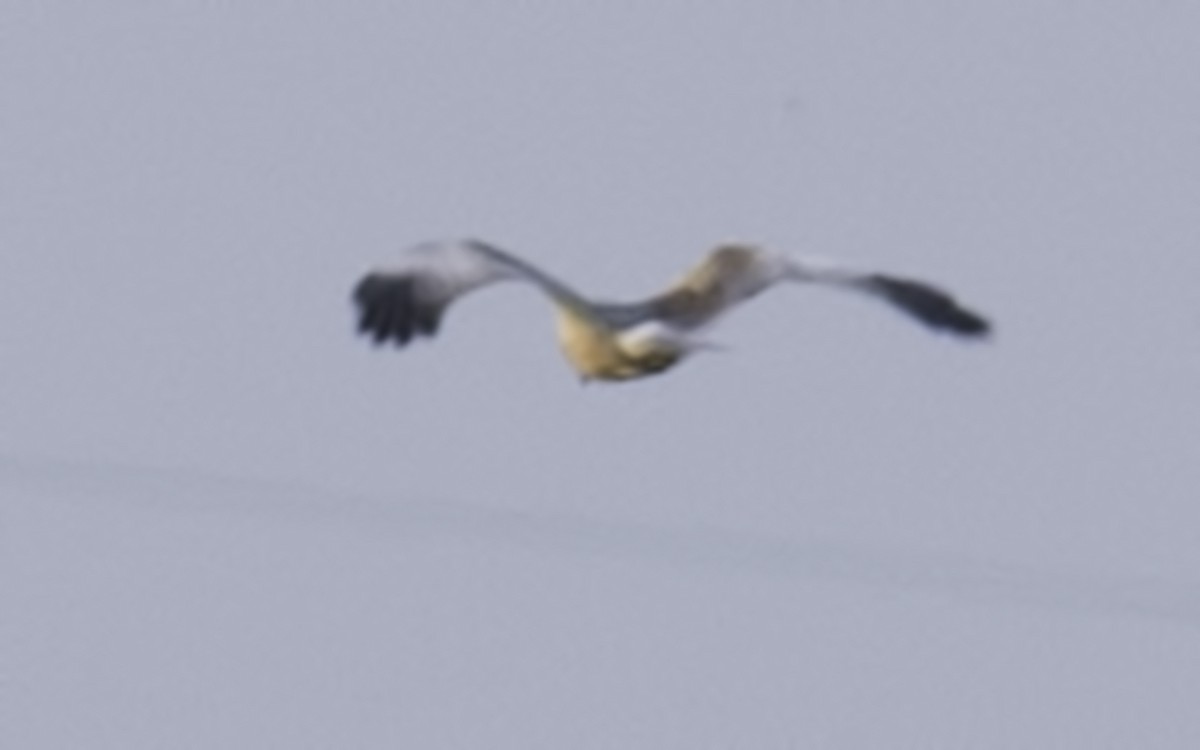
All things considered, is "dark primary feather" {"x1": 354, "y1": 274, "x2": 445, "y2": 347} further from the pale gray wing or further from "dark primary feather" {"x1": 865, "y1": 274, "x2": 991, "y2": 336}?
"dark primary feather" {"x1": 865, "y1": 274, "x2": 991, "y2": 336}

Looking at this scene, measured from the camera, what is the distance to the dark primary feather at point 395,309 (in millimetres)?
29562

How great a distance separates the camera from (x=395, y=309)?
97.3 ft

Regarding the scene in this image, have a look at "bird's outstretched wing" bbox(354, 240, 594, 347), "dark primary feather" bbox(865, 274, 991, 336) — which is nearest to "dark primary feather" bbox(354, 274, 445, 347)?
"bird's outstretched wing" bbox(354, 240, 594, 347)

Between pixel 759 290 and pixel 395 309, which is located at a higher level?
pixel 759 290

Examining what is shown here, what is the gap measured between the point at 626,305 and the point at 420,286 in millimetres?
649

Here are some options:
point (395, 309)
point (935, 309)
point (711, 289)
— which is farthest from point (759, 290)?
point (395, 309)

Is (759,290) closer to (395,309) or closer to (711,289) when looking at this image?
(711,289)

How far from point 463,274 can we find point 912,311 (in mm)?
1585

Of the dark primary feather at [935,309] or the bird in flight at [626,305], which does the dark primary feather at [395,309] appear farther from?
the dark primary feather at [935,309]

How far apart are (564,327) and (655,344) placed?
11.1 inches

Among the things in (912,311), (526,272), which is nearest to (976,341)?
(912,311)

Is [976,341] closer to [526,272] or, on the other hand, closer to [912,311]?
[912,311]

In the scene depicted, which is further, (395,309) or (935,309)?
(935,309)

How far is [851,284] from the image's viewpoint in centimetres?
3006
